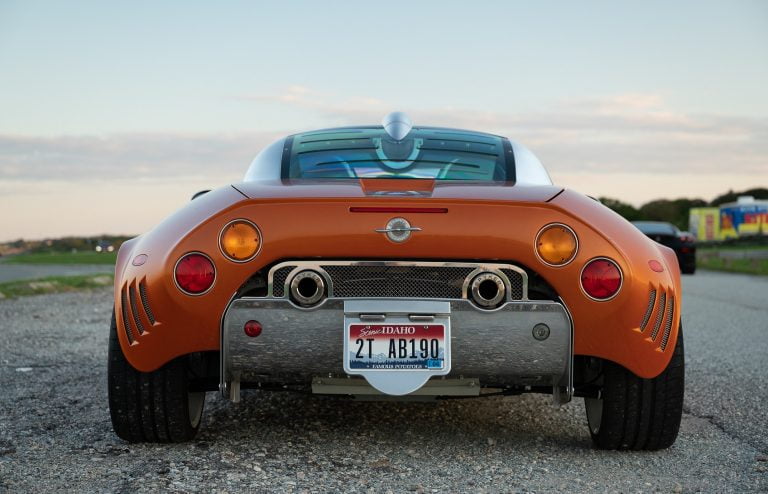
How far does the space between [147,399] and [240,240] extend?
803 mm

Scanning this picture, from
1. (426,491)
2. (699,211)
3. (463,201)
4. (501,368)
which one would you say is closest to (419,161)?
(463,201)

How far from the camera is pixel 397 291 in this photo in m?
3.29

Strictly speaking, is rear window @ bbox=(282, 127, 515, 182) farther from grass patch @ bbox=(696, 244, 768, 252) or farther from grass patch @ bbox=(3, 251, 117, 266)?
grass patch @ bbox=(696, 244, 768, 252)

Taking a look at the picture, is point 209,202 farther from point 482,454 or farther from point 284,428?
point 482,454

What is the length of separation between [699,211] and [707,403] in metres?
54.6

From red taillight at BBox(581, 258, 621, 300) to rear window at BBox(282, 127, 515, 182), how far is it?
35.5 inches

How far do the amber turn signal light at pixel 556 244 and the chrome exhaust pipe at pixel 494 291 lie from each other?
18 centimetres

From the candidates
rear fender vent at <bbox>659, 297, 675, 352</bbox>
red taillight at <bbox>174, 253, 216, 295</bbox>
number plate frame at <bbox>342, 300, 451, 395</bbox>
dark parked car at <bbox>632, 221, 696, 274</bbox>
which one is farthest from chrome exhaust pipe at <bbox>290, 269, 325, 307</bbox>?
dark parked car at <bbox>632, 221, 696, 274</bbox>

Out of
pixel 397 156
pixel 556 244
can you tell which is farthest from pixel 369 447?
pixel 397 156

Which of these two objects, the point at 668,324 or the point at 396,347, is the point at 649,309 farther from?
the point at 396,347

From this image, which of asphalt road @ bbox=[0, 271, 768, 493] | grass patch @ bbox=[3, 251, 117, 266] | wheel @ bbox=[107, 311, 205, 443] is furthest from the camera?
grass patch @ bbox=[3, 251, 117, 266]

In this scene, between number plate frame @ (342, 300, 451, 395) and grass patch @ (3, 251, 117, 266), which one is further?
grass patch @ (3, 251, 117, 266)

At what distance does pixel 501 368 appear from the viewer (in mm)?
3258

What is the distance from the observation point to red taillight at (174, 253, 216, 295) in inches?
127
